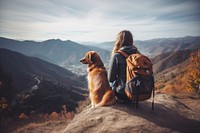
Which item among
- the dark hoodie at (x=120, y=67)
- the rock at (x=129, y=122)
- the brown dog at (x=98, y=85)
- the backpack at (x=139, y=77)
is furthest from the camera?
the brown dog at (x=98, y=85)

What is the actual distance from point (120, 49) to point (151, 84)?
124 centimetres

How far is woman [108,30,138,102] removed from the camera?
15.3ft

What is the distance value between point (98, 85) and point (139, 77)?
1.28 meters

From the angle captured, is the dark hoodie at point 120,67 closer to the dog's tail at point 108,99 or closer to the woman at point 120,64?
the woman at point 120,64

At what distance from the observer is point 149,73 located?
13.8 ft

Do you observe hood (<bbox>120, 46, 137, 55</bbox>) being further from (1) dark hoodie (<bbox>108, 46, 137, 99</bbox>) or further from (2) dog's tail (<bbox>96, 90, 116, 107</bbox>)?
(2) dog's tail (<bbox>96, 90, 116, 107</bbox>)

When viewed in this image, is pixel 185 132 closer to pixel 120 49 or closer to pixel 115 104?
pixel 115 104

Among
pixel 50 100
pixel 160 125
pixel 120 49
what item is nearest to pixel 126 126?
pixel 160 125

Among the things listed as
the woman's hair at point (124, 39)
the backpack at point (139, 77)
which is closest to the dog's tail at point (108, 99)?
the backpack at point (139, 77)

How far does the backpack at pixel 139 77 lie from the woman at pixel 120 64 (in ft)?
1.24

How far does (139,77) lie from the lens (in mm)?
4141

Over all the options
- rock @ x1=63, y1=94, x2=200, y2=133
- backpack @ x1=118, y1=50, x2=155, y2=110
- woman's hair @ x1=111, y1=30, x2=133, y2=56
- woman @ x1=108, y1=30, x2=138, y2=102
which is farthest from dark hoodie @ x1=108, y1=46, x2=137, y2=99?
rock @ x1=63, y1=94, x2=200, y2=133

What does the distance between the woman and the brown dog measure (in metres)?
0.23

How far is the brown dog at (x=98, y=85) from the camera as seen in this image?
4.80 m
